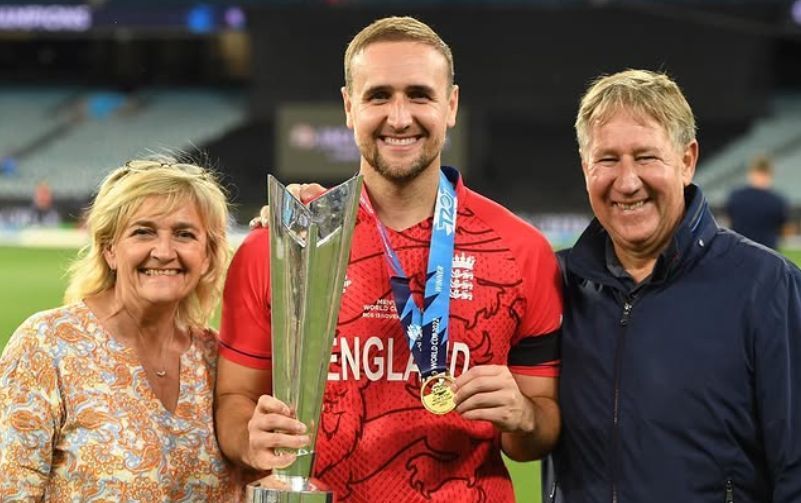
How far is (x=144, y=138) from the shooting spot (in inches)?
1199

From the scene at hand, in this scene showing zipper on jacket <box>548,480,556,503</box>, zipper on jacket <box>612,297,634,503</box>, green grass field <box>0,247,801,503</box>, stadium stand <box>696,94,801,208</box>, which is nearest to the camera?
zipper on jacket <box>612,297,634,503</box>

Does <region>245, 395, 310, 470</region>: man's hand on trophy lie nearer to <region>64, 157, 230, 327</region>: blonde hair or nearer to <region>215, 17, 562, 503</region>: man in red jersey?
<region>215, 17, 562, 503</region>: man in red jersey

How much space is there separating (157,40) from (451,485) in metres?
29.4

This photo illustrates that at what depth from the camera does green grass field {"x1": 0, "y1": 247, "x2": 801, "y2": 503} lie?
673 cm

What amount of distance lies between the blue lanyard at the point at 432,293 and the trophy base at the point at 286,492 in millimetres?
437

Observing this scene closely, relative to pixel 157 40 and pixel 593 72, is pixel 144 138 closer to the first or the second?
pixel 157 40

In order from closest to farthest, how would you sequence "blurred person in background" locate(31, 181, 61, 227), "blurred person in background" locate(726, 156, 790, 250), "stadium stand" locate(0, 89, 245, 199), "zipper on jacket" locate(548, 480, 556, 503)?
1. "zipper on jacket" locate(548, 480, 556, 503)
2. "blurred person in background" locate(726, 156, 790, 250)
3. "blurred person in background" locate(31, 181, 61, 227)
4. "stadium stand" locate(0, 89, 245, 199)

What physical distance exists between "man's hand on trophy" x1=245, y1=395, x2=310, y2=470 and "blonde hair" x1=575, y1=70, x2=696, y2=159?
980 mm

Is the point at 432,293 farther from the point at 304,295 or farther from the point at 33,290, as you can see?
the point at 33,290

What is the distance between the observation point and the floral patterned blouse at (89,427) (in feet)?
9.57

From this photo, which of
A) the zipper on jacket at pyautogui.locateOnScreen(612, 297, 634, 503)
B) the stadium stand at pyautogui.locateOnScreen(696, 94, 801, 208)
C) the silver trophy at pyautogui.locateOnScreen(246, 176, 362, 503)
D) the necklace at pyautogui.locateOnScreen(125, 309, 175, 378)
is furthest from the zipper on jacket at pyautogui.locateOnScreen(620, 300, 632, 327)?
the stadium stand at pyautogui.locateOnScreen(696, 94, 801, 208)

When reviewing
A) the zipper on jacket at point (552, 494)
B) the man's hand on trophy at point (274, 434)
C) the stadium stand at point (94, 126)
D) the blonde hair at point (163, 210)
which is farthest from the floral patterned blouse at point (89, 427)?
the stadium stand at point (94, 126)

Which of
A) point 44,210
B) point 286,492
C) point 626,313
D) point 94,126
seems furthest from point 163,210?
point 94,126

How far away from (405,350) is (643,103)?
776 millimetres
